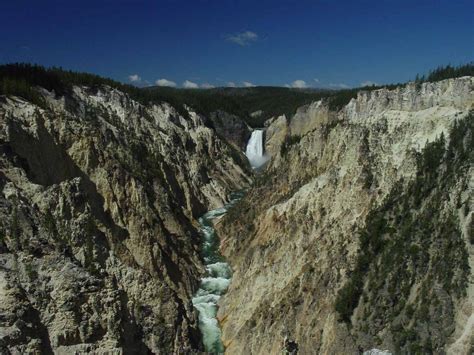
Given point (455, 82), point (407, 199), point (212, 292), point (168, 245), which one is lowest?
point (212, 292)

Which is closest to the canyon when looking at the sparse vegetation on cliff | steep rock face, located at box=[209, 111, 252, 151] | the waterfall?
the sparse vegetation on cliff

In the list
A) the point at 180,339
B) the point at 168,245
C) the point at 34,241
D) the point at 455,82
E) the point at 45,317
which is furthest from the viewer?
the point at 455,82

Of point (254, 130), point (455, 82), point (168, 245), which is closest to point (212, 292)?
point (168, 245)

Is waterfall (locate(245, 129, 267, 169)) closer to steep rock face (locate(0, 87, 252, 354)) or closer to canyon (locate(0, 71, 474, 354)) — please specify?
steep rock face (locate(0, 87, 252, 354))

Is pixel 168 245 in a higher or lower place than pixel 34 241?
lower

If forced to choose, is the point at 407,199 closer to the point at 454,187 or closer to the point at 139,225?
the point at 454,187
